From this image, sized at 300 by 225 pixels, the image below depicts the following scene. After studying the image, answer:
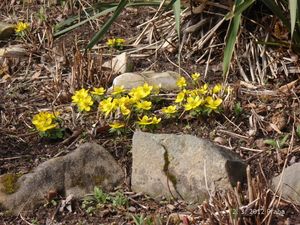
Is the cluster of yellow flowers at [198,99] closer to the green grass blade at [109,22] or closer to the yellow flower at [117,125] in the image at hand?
the yellow flower at [117,125]

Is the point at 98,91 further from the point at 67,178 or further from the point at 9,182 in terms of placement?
the point at 9,182

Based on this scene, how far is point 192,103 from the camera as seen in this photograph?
10.9ft

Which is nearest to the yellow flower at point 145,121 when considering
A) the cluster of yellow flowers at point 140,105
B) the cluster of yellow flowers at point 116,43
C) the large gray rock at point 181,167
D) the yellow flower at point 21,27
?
the cluster of yellow flowers at point 140,105

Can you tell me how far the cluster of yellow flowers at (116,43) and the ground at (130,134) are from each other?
0.07 meters

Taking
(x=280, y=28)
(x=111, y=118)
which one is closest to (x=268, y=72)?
(x=280, y=28)

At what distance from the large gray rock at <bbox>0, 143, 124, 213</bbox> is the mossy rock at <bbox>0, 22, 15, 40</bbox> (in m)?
1.90

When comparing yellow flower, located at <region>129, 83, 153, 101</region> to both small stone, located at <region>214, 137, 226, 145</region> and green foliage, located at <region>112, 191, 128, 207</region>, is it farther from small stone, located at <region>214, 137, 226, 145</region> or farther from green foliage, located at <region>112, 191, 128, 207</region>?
green foliage, located at <region>112, 191, 128, 207</region>

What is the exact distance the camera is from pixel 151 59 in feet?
14.0

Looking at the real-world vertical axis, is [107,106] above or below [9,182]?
above

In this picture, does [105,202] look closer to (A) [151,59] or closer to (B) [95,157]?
(B) [95,157]

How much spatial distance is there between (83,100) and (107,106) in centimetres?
20

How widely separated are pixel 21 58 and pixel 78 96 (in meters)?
1.05

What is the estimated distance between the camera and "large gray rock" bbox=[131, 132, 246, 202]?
2.84 metres

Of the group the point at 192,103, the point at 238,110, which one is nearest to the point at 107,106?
the point at 192,103
